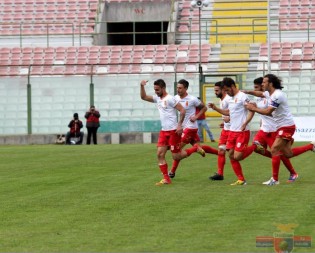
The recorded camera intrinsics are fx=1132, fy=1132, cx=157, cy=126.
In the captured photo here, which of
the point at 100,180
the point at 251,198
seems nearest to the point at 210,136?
the point at 100,180

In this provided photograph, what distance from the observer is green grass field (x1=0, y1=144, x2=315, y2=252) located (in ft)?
40.0

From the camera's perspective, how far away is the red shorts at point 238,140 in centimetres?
2047

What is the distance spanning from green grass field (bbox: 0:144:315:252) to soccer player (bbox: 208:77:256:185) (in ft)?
1.91

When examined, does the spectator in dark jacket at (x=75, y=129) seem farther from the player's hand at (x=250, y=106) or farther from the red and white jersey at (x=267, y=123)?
the player's hand at (x=250, y=106)

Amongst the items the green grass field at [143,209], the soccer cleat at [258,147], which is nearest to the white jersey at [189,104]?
the green grass field at [143,209]

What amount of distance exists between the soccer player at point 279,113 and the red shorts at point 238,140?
526 millimetres

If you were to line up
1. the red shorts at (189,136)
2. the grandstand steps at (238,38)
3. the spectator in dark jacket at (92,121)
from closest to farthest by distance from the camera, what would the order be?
the red shorts at (189,136) < the spectator in dark jacket at (92,121) < the grandstand steps at (238,38)

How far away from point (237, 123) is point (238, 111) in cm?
23

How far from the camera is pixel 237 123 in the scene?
20.8 metres

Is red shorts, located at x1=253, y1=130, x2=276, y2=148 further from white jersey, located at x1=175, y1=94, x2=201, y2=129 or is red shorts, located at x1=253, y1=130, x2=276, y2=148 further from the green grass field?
white jersey, located at x1=175, y1=94, x2=201, y2=129

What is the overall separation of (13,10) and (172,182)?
1474 inches

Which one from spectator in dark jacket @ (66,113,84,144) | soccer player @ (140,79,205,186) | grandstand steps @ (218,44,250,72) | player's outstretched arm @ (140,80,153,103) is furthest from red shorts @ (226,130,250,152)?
grandstand steps @ (218,44,250,72)

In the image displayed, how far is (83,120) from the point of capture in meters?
46.5

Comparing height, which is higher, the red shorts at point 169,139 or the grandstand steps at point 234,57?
the grandstand steps at point 234,57
